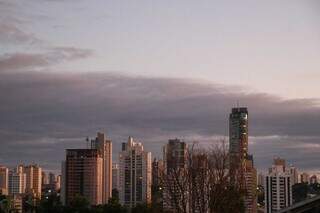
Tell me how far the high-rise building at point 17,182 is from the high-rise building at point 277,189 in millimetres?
53691

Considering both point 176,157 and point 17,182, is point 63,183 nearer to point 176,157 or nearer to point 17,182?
point 17,182

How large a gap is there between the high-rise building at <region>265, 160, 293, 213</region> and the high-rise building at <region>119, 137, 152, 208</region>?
11984 mm

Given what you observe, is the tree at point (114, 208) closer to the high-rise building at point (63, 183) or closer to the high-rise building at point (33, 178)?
the high-rise building at point (63, 183)

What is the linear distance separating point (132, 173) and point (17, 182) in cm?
4002

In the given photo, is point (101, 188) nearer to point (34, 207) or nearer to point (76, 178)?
point (76, 178)

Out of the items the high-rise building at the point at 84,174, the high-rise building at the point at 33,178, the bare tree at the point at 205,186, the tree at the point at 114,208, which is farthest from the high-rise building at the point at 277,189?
the high-rise building at the point at 33,178

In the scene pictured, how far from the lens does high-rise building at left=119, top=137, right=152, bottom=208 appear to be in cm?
5510

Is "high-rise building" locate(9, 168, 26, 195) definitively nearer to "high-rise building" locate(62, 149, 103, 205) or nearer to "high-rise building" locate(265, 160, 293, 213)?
"high-rise building" locate(62, 149, 103, 205)

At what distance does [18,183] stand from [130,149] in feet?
119

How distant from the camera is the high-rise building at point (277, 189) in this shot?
3811cm

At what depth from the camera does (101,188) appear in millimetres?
67875

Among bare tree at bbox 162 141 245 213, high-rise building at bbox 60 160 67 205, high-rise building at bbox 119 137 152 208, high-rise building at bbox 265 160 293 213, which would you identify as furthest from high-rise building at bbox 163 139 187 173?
high-rise building at bbox 60 160 67 205

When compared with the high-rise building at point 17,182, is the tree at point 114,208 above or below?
above

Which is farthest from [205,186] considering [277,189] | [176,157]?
[277,189]
